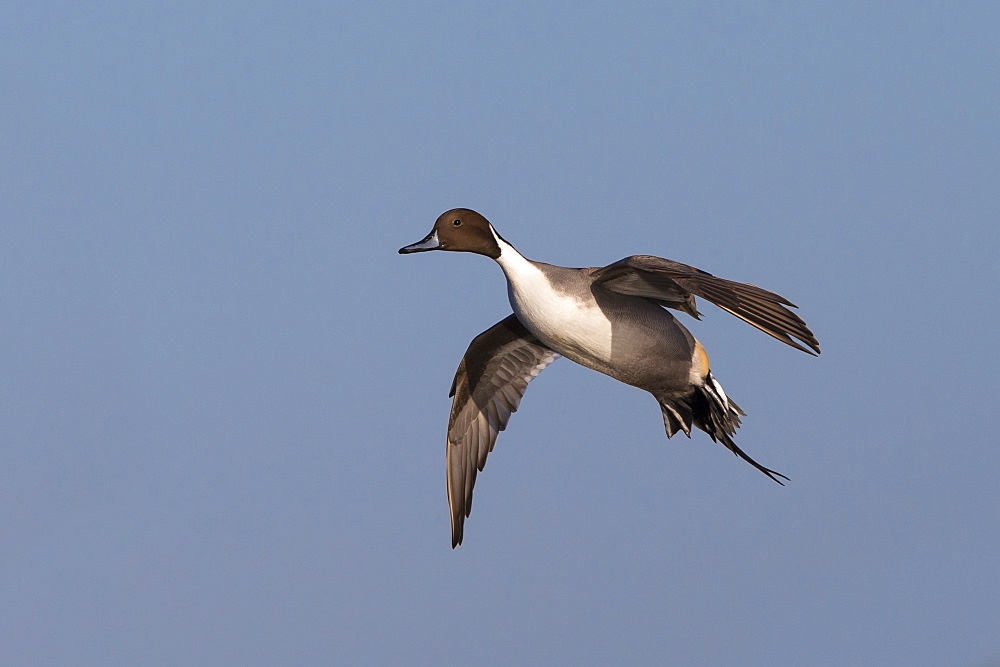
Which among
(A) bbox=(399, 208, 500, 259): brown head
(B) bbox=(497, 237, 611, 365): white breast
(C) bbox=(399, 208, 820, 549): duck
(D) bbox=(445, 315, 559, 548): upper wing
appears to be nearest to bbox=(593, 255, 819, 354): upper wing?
(C) bbox=(399, 208, 820, 549): duck

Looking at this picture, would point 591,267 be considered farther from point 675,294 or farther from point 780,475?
point 780,475

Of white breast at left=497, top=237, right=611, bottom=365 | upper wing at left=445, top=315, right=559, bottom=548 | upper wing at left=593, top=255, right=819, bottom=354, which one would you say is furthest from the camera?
upper wing at left=445, top=315, right=559, bottom=548

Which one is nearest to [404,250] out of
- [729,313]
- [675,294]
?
[675,294]

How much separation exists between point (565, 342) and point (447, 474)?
2181 mm

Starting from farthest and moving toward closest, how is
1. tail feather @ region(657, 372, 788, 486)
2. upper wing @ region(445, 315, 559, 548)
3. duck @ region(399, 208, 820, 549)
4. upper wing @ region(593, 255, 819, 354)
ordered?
upper wing @ region(445, 315, 559, 548) < tail feather @ region(657, 372, 788, 486) < duck @ region(399, 208, 820, 549) < upper wing @ region(593, 255, 819, 354)

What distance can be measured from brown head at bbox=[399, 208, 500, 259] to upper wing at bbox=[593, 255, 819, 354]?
2.72ft

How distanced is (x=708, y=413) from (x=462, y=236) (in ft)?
8.32

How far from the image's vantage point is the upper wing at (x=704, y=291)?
22.4ft

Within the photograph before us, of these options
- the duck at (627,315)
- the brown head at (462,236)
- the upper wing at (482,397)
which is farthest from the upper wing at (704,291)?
the upper wing at (482,397)

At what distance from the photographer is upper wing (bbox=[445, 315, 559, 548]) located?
1014 centimetres

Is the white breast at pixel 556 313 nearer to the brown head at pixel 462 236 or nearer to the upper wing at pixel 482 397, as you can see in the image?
the brown head at pixel 462 236

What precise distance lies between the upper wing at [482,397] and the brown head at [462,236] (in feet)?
5.08

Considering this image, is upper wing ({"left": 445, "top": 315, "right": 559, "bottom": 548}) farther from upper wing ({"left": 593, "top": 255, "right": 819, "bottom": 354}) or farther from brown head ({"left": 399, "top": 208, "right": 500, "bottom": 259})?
upper wing ({"left": 593, "top": 255, "right": 819, "bottom": 354})

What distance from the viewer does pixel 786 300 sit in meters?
7.01
